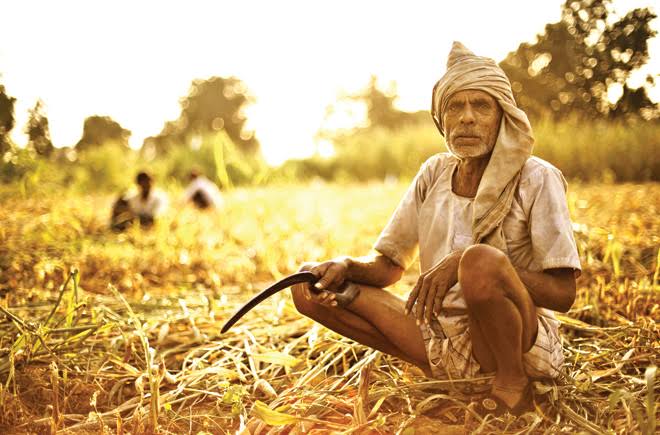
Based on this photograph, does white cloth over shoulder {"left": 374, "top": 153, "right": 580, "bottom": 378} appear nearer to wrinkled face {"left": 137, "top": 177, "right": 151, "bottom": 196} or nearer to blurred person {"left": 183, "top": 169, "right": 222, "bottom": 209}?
wrinkled face {"left": 137, "top": 177, "right": 151, "bottom": 196}

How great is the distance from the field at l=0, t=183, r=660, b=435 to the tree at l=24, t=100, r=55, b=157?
1.77ft

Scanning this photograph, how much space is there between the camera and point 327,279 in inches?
74.0

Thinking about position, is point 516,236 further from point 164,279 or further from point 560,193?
point 164,279

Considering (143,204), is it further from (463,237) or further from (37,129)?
(463,237)

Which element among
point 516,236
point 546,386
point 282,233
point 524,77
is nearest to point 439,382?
point 546,386

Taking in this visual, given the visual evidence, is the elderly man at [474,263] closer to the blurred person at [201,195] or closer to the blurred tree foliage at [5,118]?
the blurred tree foliage at [5,118]

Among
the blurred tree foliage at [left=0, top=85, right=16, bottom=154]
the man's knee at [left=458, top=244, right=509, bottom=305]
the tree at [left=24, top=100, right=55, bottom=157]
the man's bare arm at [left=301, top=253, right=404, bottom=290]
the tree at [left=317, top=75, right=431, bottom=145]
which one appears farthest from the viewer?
the tree at [left=317, top=75, right=431, bottom=145]

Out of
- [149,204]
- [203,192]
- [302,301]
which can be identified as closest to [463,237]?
[302,301]

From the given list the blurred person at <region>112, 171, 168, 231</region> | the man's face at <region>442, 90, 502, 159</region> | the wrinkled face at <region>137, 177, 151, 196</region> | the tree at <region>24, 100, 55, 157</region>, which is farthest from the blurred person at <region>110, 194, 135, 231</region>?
the man's face at <region>442, 90, 502, 159</region>

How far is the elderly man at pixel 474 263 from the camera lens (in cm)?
162

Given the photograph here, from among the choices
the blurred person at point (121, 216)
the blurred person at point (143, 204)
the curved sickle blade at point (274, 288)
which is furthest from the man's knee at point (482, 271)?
the blurred person at point (143, 204)

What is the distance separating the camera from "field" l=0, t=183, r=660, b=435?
5.76ft

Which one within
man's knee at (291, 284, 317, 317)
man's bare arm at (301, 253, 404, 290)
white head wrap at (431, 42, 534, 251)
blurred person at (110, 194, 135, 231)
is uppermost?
white head wrap at (431, 42, 534, 251)

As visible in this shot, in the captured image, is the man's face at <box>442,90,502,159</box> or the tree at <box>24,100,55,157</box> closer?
the man's face at <box>442,90,502,159</box>
